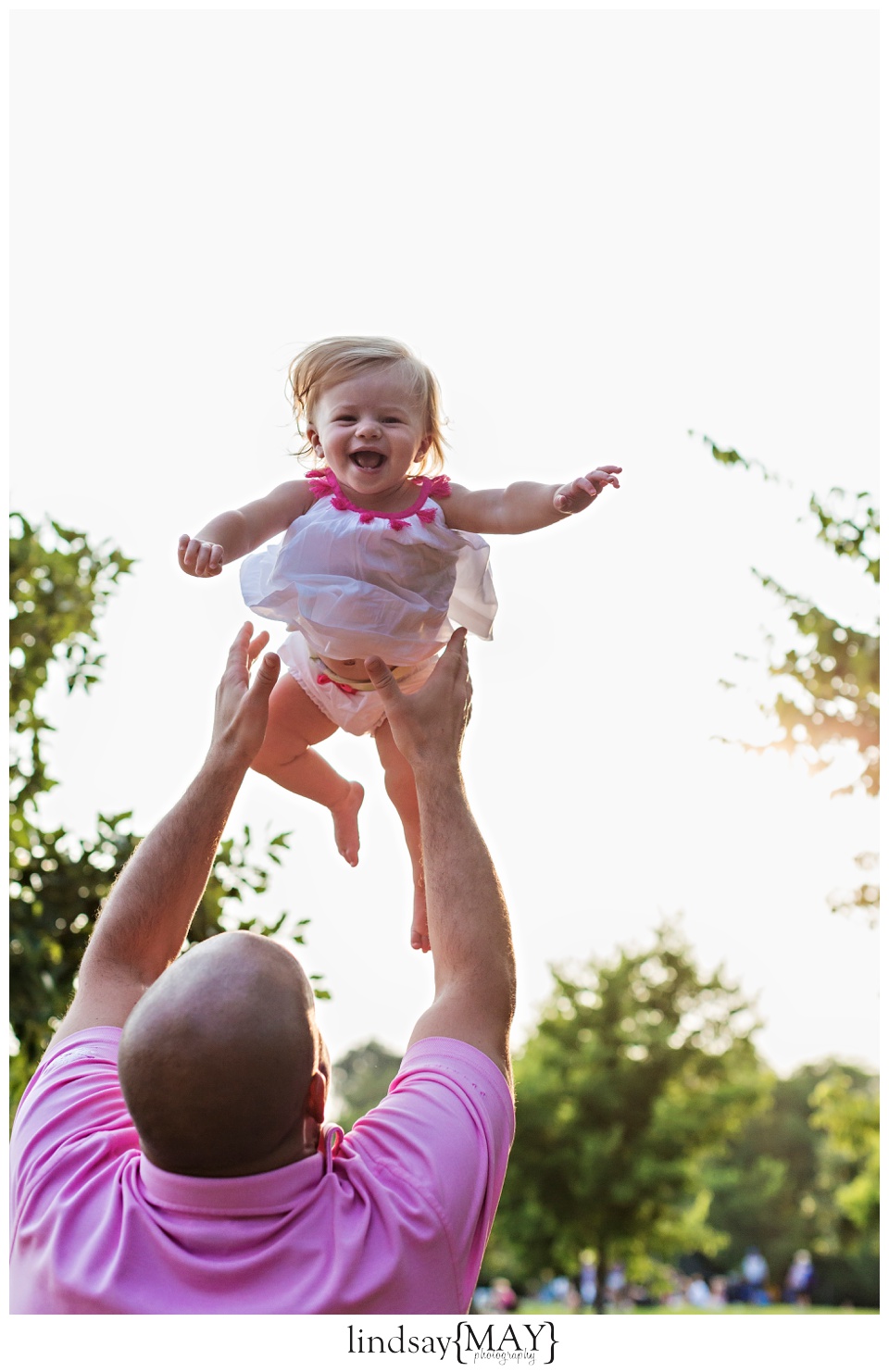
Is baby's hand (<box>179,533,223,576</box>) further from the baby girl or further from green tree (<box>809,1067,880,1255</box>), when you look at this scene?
green tree (<box>809,1067,880,1255</box>)

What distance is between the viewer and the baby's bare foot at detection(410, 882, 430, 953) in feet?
10.4

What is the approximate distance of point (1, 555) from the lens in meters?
5.54

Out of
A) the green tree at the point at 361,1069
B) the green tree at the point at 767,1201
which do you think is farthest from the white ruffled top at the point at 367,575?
the green tree at the point at 361,1069

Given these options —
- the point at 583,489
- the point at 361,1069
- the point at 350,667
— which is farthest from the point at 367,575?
the point at 361,1069

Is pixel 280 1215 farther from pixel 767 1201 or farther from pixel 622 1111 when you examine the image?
pixel 767 1201

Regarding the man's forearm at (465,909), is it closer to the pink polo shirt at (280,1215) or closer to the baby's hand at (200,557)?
the pink polo shirt at (280,1215)

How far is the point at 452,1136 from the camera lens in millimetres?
2018

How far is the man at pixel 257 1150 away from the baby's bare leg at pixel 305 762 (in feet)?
3.69

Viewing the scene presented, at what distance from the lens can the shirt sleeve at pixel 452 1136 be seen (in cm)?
198

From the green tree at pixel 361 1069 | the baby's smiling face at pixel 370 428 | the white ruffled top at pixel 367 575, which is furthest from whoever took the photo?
the green tree at pixel 361 1069

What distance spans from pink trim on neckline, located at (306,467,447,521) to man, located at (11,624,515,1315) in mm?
1003

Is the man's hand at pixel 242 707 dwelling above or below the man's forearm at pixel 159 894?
above
